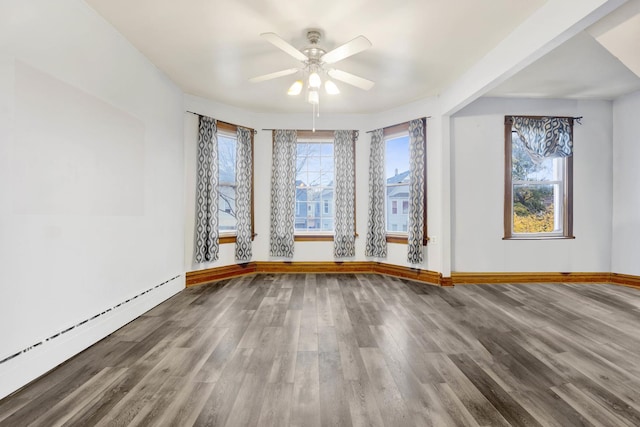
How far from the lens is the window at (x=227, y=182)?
4.66 meters

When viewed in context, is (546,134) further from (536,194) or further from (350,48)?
(350,48)

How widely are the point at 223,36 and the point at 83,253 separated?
2.24 metres

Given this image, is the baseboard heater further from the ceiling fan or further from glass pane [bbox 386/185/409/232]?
glass pane [bbox 386/185/409/232]

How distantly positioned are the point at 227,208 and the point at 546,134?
5.01m

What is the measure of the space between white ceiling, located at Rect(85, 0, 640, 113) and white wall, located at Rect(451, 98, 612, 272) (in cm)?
43

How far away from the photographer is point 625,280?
4219 mm

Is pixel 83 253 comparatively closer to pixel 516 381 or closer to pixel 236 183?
pixel 236 183

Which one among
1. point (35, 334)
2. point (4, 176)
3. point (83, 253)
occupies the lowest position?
point (35, 334)

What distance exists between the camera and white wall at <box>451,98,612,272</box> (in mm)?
4348

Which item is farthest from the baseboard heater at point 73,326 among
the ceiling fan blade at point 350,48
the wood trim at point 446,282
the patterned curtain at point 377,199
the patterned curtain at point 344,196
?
the wood trim at point 446,282

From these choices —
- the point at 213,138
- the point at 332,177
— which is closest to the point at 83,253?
the point at 213,138

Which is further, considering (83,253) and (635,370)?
(83,253)

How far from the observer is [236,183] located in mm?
4762

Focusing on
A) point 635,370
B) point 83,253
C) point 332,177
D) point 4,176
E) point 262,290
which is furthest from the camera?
point 332,177
